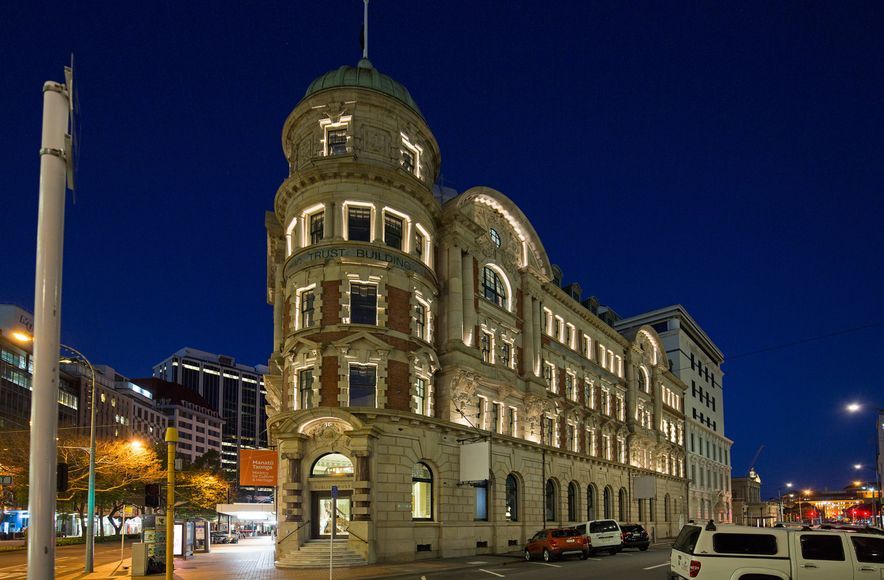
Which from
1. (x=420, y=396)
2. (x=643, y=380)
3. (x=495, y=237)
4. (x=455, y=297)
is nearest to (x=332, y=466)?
(x=420, y=396)

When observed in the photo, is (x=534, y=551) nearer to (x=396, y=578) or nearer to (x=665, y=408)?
(x=396, y=578)

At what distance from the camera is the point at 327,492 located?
34.0m

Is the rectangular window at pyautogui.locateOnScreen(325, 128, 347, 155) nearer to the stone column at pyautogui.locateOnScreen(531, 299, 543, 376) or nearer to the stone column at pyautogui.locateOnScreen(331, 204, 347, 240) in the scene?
the stone column at pyautogui.locateOnScreen(331, 204, 347, 240)

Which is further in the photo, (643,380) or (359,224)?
(643,380)

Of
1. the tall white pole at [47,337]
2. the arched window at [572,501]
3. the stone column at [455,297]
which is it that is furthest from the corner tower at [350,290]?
the tall white pole at [47,337]

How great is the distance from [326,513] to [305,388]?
5766mm

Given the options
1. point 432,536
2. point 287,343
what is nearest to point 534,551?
point 432,536

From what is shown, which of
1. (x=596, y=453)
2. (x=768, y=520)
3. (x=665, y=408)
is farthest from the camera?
(x=768, y=520)

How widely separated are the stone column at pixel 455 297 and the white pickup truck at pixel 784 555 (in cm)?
2442

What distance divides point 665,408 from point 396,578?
52.3 m

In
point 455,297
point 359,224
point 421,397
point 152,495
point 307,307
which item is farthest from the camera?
point 455,297

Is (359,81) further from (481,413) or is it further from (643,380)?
(643,380)

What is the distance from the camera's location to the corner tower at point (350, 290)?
3381 cm

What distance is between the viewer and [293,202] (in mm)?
38938
